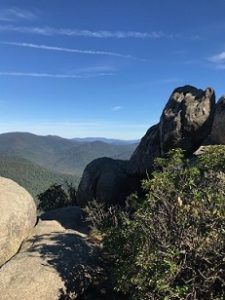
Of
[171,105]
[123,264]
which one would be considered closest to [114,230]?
[123,264]

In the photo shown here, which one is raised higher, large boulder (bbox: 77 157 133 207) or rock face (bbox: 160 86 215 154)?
rock face (bbox: 160 86 215 154)

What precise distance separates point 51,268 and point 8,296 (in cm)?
238

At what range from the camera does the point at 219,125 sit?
95.7 ft

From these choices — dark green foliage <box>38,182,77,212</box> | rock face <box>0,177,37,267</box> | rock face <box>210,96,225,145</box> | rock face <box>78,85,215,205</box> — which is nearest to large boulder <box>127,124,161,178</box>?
rock face <box>78,85,215,205</box>

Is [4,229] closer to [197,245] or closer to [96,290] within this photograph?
[96,290]

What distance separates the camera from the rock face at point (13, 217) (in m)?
22.2

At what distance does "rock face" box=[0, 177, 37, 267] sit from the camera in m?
22.2

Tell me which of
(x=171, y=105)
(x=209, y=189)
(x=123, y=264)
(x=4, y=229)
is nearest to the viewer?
(x=209, y=189)

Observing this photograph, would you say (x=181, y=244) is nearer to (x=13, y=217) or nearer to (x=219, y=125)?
(x=13, y=217)

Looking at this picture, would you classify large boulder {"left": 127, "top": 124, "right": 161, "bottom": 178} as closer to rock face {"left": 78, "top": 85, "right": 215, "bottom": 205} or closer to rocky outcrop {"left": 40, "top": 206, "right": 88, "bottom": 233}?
rock face {"left": 78, "top": 85, "right": 215, "bottom": 205}

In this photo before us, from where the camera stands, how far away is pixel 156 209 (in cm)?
1606

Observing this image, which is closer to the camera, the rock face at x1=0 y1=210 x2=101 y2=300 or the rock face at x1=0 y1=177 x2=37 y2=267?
the rock face at x1=0 y1=210 x2=101 y2=300

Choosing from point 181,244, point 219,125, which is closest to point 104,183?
point 219,125

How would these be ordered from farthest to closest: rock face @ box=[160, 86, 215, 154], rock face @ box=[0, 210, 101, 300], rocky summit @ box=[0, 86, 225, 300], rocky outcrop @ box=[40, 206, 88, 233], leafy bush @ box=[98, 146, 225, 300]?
rocky outcrop @ box=[40, 206, 88, 233], rock face @ box=[160, 86, 215, 154], rocky summit @ box=[0, 86, 225, 300], rock face @ box=[0, 210, 101, 300], leafy bush @ box=[98, 146, 225, 300]
